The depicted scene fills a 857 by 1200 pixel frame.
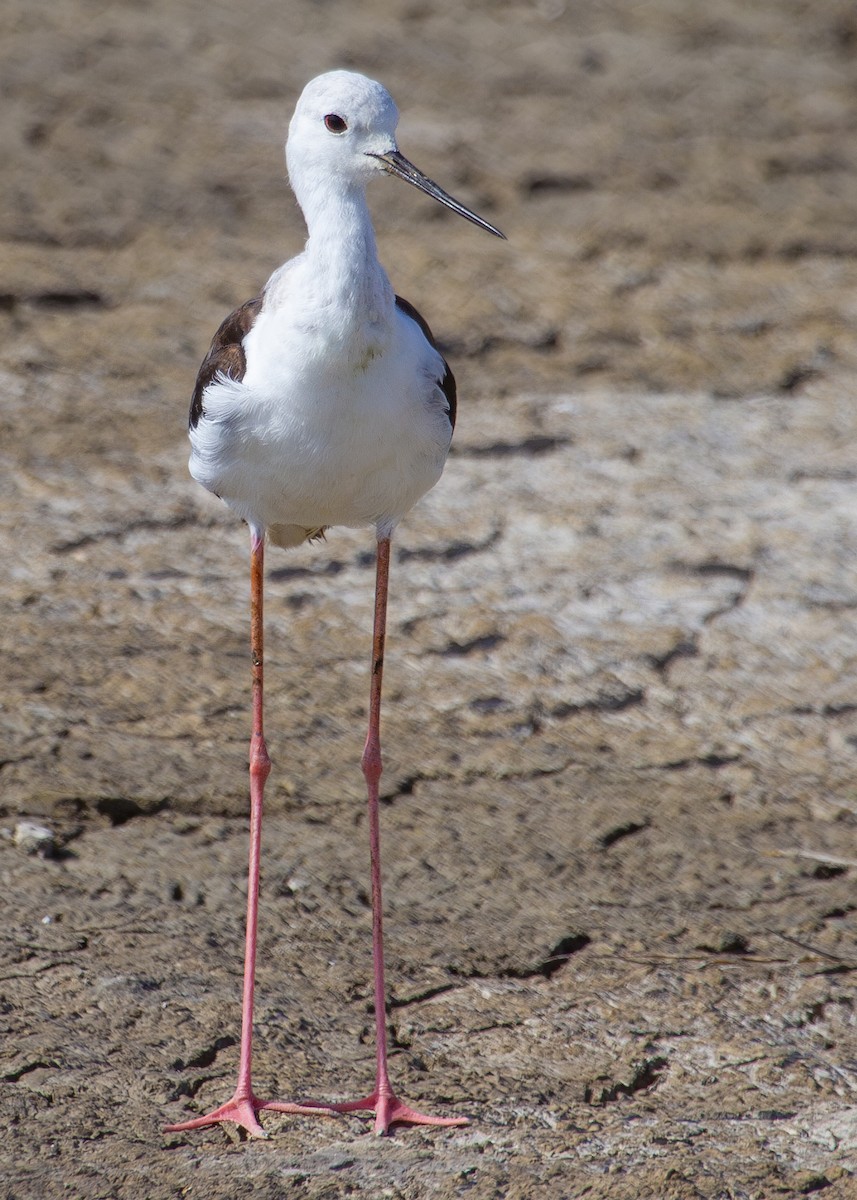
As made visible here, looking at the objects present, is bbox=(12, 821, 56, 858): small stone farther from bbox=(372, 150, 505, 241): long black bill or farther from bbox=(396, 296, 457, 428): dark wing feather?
bbox=(372, 150, 505, 241): long black bill

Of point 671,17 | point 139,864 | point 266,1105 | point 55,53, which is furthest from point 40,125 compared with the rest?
point 266,1105

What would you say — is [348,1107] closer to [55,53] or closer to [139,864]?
[139,864]

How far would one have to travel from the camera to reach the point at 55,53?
6.73 metres

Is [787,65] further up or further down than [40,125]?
further up

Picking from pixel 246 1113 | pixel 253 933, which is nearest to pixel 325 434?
pixel 253 933

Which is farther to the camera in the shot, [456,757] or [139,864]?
[456,757]

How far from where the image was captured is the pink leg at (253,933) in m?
2.72

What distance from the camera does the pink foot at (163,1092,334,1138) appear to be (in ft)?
8.85

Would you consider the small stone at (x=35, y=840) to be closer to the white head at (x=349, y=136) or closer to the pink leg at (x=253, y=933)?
the pink leg at (x=253, y=933)

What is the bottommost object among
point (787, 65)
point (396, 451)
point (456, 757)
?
point (456, 757)

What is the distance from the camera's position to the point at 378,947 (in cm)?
296

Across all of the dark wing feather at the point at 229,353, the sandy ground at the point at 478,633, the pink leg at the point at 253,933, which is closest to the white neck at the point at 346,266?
the dark wing feather at the point at 229,353

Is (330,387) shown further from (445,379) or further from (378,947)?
(378,947)

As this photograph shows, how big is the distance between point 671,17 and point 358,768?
5.18 metres
